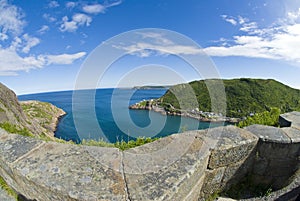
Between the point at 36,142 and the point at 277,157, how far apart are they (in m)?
3.72

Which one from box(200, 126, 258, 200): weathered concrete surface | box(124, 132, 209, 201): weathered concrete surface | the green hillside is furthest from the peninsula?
box(124, 132, 209, 201): weathered concrete surface

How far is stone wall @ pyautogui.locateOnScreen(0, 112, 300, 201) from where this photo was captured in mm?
1732

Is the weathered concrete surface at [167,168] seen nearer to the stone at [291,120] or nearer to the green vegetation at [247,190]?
the green vegetation at [247,190]

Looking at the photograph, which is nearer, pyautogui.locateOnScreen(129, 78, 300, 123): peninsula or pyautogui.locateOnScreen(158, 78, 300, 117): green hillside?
pyautogui.locateOnScreen(129, 78, 300, 123): peninsula

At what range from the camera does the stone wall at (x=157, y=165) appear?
68.2 inches

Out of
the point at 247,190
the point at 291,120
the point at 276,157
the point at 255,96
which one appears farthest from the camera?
the point at 255,96

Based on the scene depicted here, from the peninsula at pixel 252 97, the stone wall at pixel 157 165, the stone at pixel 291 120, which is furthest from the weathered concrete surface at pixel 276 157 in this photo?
the peninsula at pixel 252 97

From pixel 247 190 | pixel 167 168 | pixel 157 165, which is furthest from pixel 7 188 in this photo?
pixel 247 190

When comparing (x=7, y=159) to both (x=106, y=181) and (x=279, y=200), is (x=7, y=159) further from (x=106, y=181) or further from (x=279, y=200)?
(x=279, y=200)

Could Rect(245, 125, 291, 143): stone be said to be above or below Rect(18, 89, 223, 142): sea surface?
above

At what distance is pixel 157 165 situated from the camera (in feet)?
6.65

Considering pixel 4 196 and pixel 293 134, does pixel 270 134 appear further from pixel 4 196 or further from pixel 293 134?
pixel 4 196

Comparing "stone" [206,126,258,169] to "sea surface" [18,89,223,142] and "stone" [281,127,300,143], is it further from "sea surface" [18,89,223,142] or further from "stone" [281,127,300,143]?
"sea surface" [18,89,223,142]

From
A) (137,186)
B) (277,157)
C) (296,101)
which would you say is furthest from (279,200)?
(296,101)
